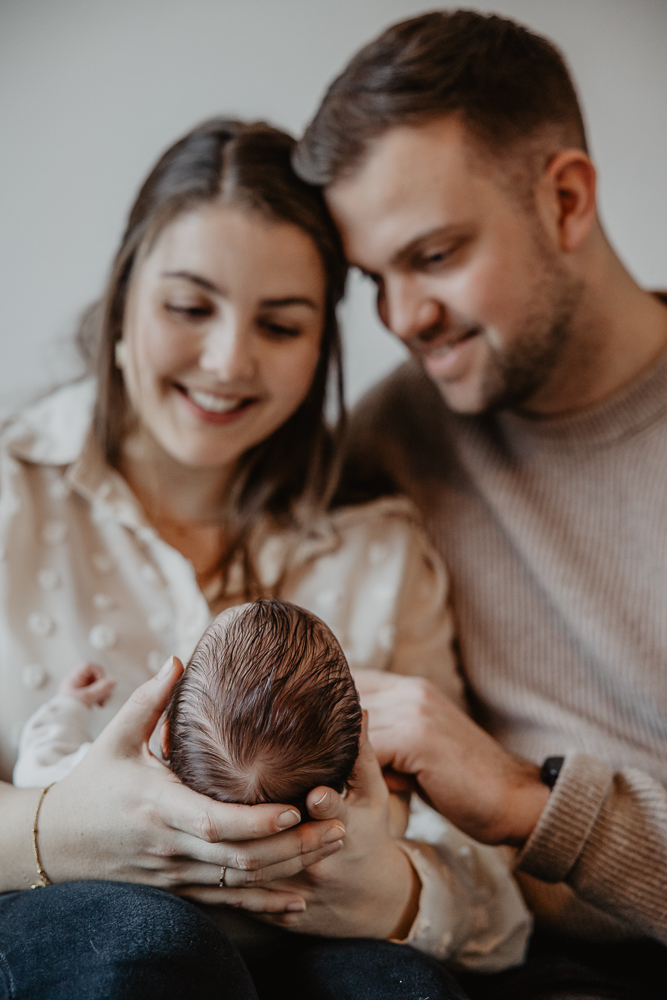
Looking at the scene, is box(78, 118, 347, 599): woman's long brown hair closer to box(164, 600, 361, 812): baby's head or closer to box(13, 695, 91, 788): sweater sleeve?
box(13, 695, 91, 788): sweater sleeve

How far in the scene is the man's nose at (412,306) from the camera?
1384 mm

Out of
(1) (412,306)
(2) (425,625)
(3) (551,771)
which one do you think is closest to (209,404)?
(1) (412,306)

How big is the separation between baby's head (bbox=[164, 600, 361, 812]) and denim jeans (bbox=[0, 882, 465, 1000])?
0.13 m

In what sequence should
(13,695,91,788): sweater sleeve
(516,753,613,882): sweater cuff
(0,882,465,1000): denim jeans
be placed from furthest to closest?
(516,753,613,882): sweater cuff, (13,695,91,788): sweater sleeve, (0,882,465,1000): denim jeans

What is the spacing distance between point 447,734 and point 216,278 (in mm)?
735

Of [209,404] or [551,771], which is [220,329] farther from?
[551,771]

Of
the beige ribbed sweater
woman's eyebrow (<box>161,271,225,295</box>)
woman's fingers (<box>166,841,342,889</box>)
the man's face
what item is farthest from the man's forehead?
woman's fingers (<box>166,841,342,889</box>)

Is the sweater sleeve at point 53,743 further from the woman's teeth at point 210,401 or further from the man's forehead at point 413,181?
the man's forehead at point 413,181

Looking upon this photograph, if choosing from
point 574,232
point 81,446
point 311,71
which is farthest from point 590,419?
point 311,71

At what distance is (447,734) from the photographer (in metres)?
1.10

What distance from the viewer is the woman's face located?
1.21 m

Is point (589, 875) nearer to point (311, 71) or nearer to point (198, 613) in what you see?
point (198, 613)

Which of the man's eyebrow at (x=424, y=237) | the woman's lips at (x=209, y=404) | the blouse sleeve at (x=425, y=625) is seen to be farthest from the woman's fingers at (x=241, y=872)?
the man's eyebrow at (x=424, y=237)

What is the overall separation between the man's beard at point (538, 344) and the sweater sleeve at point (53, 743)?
33.3 inches
